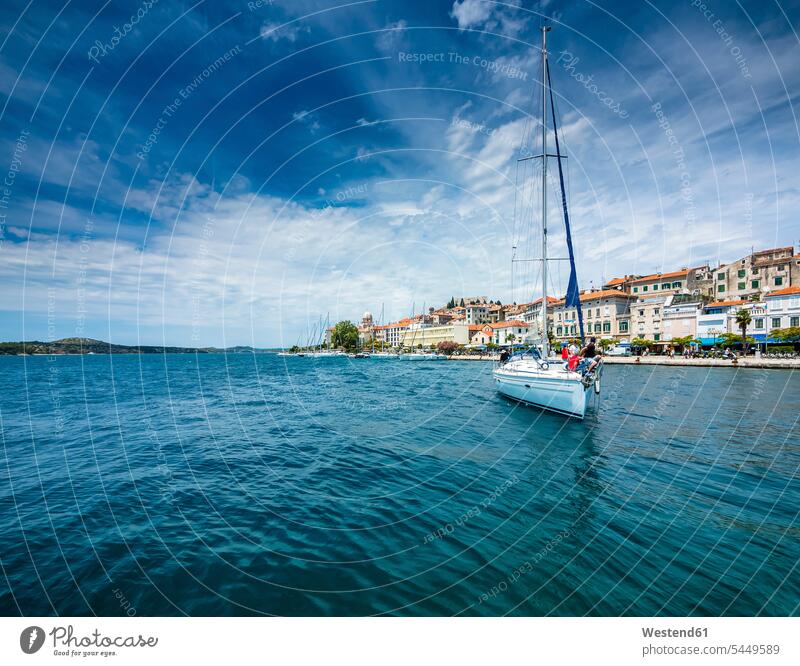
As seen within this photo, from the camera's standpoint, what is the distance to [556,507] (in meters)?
7.35

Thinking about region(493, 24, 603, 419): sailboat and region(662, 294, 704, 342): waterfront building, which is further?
region(662, 294, 704, 342): waterfront building

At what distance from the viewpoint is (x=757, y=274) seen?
59938mm

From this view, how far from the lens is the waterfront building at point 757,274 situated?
186 ft

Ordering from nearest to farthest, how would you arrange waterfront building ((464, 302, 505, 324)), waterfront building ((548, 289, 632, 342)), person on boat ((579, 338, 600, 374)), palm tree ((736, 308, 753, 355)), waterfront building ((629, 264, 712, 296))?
person on boat ((579, 338, 600, 374)), palm tree ((736, 308, 753, 355)), waterfront building ((629, 264, 712, 296)), waterfront building ((548, 289, 632, 342)), waterfront building ((464, 302, 505, 324))

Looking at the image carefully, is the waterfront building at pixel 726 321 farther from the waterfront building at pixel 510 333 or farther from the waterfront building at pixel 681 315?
the waterfront building at pixel 510 333

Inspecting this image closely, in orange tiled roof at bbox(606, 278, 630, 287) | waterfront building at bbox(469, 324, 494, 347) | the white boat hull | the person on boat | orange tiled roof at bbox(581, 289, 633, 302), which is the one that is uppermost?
orange tiled roof at bbox(606, 278, 630, 287)

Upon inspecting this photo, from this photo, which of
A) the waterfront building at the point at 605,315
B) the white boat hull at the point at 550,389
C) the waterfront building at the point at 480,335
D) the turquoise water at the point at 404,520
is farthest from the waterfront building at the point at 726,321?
the white boat hull at the point at 550,389

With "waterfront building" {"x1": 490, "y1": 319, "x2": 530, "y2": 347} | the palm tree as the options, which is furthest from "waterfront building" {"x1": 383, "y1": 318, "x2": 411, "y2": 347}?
the palm tree

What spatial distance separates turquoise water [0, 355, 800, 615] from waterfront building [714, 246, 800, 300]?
6675 cm

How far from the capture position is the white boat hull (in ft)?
51.3

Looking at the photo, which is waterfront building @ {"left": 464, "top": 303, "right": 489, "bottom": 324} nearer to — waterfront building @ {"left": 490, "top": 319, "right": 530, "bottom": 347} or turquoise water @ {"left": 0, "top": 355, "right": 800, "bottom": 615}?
waterfront building @ {"left": 490, "top": 319, "right": 530, "bottom": 347}

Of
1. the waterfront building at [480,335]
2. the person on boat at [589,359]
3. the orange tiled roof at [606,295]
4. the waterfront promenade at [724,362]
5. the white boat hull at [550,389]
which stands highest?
the orange tiled roof at [606,295]

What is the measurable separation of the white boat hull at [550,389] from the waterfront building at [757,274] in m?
65.1
